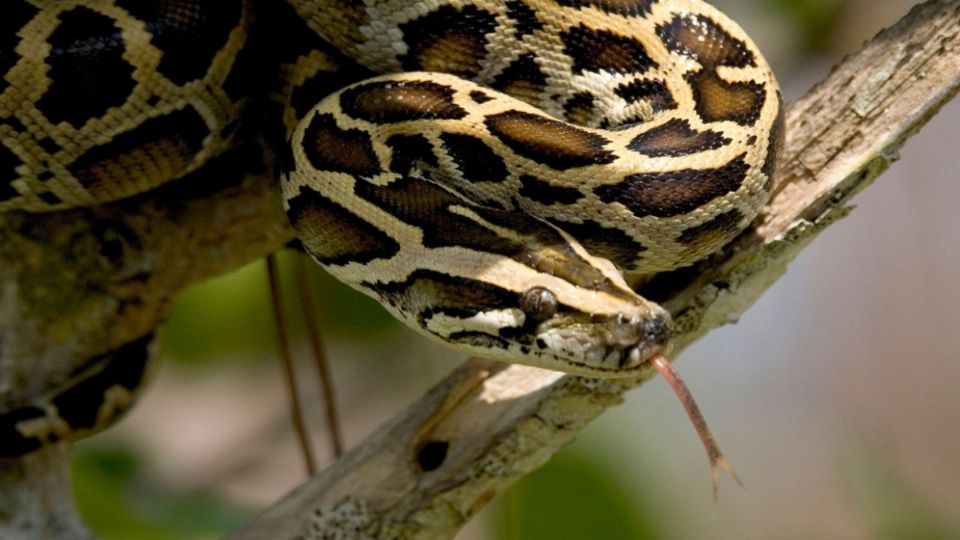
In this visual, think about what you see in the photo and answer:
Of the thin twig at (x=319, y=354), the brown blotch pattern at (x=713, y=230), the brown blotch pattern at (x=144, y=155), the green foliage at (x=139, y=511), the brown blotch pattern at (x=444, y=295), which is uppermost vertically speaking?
the brown blotch pattern at (x=713, y=230)

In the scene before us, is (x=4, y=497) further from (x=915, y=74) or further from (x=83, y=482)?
(x=915, y=74)

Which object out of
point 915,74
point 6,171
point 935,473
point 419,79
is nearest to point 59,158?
point 6,171

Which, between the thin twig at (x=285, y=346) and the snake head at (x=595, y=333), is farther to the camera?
the thin twig at (x=285, y=346)

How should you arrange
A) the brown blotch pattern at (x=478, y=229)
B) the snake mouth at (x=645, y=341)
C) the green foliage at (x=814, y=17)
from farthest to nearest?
the green foliage at (x=814, y=17)
the brown blotch pattern at (x=478, y=229)
the snake mouth at (x=645, y=341)

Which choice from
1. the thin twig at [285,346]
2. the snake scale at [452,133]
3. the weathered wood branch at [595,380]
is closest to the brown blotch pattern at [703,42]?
the snake scale at [452,133]

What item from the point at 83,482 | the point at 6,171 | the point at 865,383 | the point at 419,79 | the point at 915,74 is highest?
the point at 915,74

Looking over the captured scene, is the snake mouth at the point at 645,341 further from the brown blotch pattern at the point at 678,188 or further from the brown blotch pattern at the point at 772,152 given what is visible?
the brown blotch pattern at the point at 772,152

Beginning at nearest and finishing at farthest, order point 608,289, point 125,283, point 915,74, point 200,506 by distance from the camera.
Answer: point 608,289, point 915,74, point 125,283, point 200,506

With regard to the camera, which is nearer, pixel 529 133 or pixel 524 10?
pixel 529 133

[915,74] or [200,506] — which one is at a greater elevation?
[915,74]
